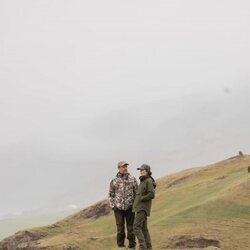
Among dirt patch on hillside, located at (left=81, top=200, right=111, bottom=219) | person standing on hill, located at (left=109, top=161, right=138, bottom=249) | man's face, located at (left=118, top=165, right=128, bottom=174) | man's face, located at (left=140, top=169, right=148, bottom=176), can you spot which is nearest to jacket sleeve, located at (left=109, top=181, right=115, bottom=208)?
person standing on hill, located at (left=109, top=161, right=138, bottom=249)

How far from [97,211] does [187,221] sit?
23045 mm

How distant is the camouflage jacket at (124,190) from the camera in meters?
22.9

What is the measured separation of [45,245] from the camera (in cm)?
4472

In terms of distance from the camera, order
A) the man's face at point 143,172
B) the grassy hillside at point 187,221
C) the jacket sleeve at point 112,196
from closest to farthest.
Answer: the man's face at point 143,172 < the jacket sleeve at point 112,196 < the grassy hillside at point 187,221

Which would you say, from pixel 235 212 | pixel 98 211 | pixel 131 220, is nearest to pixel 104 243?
pixel 235 212

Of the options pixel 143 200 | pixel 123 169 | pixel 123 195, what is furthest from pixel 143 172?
pixel 123 195

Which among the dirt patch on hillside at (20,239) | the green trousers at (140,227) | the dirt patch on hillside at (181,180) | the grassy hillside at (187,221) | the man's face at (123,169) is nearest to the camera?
the green trousers at (140,227)

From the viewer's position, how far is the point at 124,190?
75.1 ft

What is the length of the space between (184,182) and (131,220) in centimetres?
3929

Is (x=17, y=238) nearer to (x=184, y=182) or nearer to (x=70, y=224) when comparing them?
(x=70, y=224)

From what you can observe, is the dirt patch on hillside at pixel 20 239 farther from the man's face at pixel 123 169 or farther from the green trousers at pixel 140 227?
the man's face at pixel 123 169

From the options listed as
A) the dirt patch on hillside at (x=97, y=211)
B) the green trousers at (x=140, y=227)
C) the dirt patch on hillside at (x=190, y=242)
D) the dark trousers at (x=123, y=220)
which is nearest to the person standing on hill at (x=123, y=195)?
the dark trousers at (x=123, y=220)

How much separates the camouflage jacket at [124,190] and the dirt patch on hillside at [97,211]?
120 feet

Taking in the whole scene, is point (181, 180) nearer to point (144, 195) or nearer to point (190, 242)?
point (190, 242)
